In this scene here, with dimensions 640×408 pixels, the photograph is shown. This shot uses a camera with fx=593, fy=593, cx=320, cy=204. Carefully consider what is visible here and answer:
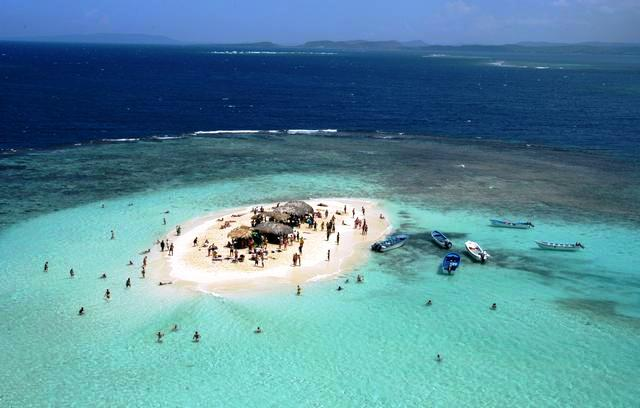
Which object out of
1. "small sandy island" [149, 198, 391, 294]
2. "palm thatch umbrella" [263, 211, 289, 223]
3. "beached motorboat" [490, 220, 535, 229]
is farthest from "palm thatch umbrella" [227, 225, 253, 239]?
"beached motorboat" [490, 220, 535, 229]

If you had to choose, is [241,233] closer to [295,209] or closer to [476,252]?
[295,209]

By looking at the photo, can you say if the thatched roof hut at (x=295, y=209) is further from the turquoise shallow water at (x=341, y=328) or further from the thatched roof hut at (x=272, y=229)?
the turquoise shallow water at (x=341, y=328)

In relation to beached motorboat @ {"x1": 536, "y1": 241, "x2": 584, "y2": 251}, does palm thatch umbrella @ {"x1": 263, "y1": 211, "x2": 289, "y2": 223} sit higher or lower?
higher

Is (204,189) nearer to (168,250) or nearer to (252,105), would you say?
(168,250)

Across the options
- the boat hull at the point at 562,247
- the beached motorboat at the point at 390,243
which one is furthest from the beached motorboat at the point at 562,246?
the beached motorboat at the point at 390,243

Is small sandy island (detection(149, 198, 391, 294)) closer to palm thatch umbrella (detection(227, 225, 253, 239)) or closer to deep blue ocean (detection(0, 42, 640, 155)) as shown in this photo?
palm thatch umbrella (detection(227, 225, 253, 239))

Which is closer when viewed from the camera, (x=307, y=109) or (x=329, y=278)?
(x=329, y=278)

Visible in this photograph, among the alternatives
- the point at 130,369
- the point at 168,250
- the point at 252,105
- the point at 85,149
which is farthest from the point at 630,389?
the point at 252,105

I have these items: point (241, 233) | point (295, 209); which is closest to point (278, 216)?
point (295, 209)
